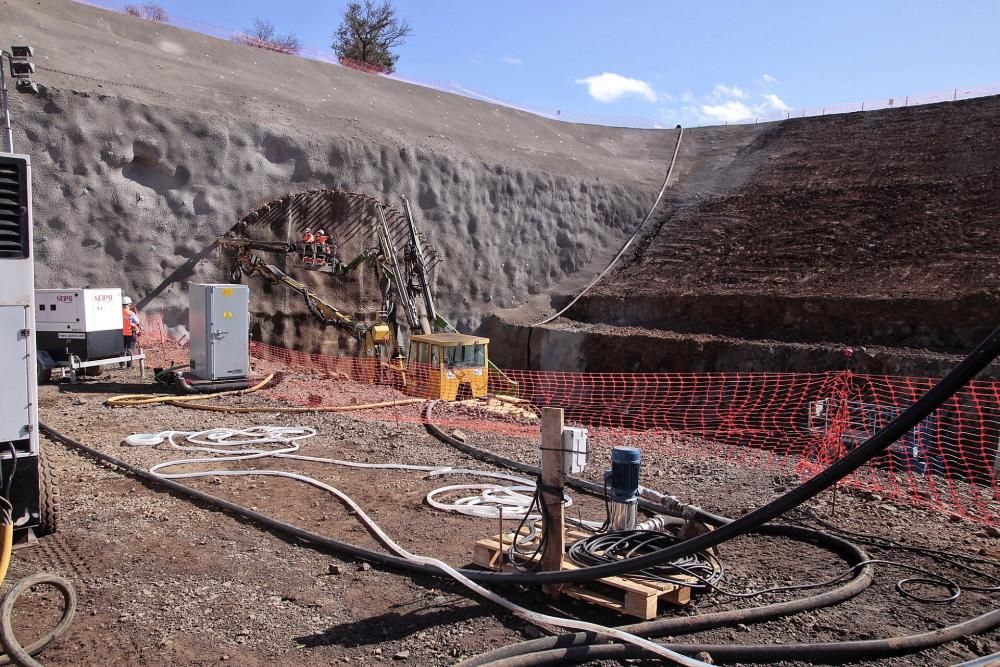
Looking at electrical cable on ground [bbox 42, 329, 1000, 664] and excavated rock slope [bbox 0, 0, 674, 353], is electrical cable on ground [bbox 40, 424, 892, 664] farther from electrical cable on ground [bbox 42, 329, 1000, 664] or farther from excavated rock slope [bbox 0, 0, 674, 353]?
excavated rock slope [bbox 0, 0, 674, 353]

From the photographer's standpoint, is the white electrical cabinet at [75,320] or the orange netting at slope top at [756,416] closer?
the orange netting at slope top at [756,416]

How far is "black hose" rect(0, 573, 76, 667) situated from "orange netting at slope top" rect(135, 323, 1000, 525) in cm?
586

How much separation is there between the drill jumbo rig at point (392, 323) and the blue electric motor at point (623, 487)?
11.7m

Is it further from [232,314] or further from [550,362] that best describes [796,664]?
[550,362]

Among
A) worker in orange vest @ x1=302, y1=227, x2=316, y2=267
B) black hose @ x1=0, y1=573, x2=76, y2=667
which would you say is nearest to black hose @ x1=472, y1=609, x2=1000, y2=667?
black hose @ x1=0, y1=573, x2=76, y2=667

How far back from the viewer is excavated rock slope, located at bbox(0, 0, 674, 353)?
18.5 m

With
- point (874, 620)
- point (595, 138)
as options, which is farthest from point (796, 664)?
point (595, 138)

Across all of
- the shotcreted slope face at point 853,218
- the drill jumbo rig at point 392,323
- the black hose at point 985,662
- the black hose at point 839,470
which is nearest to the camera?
the black hose at point 839,470

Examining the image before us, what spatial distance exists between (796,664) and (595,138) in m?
32.0

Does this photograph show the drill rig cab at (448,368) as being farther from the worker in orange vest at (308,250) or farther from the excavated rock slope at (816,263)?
the excavated rock slope at (816,263)

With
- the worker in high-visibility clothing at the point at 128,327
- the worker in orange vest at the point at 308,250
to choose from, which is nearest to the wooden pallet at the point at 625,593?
the worker in high-visibility clothing at the point at 128,327

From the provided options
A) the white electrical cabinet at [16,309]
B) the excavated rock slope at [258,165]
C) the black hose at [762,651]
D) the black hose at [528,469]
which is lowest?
the black hose at [762,651]

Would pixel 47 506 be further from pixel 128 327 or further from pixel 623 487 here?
pixel 128 327

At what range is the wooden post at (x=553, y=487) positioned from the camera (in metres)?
4.78
